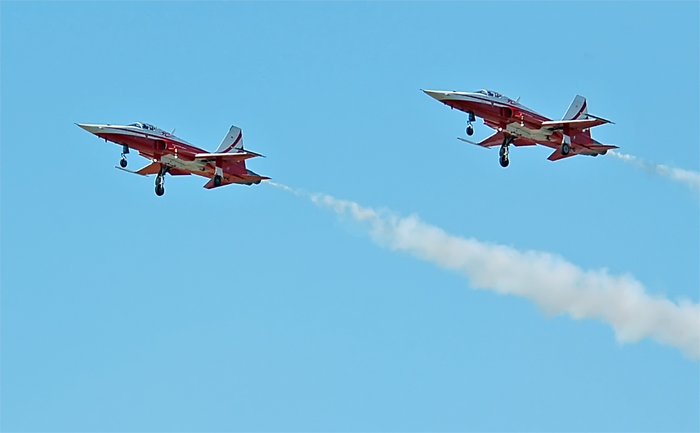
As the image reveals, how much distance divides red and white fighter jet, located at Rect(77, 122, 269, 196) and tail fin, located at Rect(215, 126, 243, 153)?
258mm

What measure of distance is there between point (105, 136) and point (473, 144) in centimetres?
1845

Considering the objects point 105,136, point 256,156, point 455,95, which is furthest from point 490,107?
point 105,136

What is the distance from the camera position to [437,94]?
10719 cm

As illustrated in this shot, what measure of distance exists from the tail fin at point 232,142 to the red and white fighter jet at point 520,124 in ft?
34.3

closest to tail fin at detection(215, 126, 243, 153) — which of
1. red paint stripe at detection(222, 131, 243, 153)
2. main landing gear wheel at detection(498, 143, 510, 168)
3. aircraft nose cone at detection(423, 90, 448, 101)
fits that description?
red paint stripe at detection(222, 131, 243, 153)

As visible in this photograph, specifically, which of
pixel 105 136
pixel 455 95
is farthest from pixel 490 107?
pixel 105 136

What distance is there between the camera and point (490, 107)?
108 metres

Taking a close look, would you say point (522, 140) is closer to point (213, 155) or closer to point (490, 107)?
point (490, 107)

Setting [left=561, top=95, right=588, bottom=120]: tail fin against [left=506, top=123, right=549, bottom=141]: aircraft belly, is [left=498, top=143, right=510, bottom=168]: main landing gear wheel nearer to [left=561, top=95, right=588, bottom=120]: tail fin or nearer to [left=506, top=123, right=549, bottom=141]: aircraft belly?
[left=506, top=123, right=549, bottom=141]: aircraft belly

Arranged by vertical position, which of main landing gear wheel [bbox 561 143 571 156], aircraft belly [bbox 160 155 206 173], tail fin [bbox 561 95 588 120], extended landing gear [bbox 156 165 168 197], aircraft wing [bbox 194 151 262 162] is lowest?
extended landing gear [bbox 156 165 168 197]

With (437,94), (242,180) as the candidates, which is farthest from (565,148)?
(242,180)

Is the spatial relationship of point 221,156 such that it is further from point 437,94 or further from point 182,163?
point 437,94

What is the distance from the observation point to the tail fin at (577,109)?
11138cm

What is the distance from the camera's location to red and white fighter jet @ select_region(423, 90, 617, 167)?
108 meters
